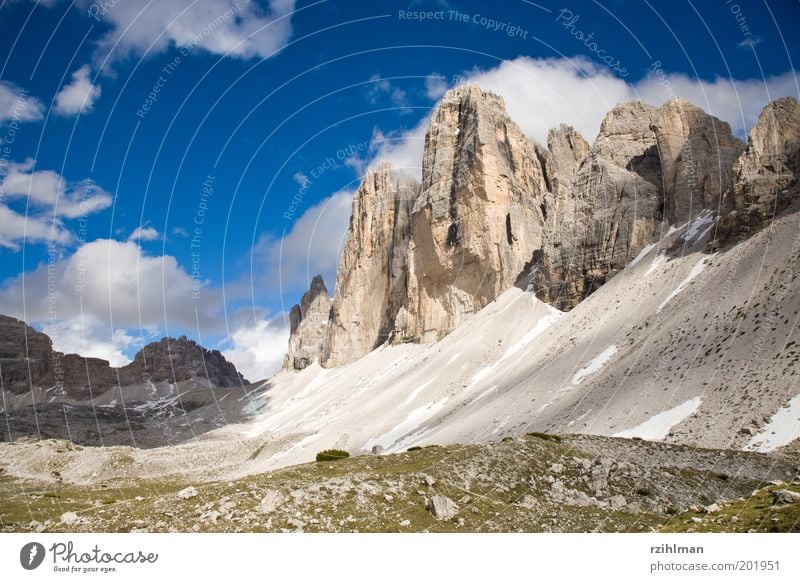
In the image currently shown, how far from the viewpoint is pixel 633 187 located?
93.4 metres

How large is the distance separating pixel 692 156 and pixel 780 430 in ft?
220

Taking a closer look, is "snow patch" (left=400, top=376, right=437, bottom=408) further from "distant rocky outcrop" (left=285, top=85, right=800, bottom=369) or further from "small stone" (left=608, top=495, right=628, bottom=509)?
"small stone" (left=608, top=495, right=628, bottom=509)

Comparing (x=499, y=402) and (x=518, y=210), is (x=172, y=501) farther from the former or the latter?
(x=518, y=210)

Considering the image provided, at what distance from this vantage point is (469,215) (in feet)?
412

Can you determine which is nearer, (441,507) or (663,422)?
(441,507)

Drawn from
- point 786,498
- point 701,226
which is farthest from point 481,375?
point 786,498

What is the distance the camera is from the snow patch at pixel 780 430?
30.4 m

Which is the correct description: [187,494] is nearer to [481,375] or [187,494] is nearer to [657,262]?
[481,375]

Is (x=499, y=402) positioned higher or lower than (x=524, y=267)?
lower

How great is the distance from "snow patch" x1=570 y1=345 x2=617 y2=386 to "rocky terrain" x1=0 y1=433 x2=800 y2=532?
2954 cm

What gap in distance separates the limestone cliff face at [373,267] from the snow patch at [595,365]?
319ft

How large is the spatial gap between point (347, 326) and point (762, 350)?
137 metres

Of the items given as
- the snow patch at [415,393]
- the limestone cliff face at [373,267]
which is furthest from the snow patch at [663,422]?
the limestone cliff face at [373,267]
